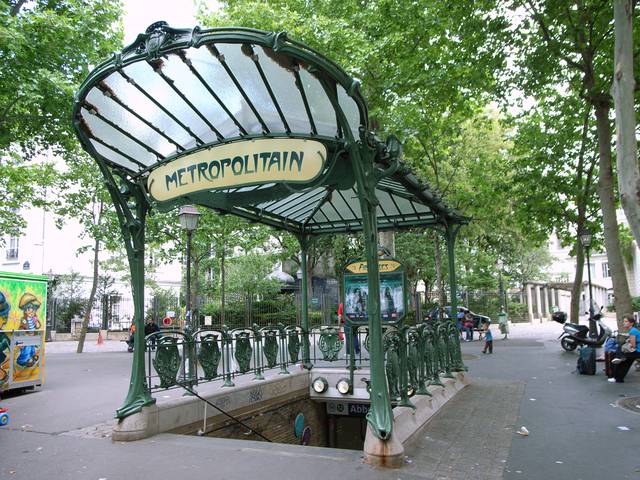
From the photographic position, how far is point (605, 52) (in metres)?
13.9

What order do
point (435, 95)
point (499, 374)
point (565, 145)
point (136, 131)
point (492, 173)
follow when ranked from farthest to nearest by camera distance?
point (492, 173) → point (565, 145) → point (435, 95) → point (499, 374) → point (136, 131)

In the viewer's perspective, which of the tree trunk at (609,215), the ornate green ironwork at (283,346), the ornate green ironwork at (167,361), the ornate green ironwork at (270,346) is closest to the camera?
the ornate green ironwork at (167,361)

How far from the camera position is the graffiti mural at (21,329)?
9812mm

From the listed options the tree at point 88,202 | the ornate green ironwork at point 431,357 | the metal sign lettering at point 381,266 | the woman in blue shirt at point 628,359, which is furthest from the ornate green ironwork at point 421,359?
the tree at point 88,202

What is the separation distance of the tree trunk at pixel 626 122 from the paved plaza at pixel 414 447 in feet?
9.79

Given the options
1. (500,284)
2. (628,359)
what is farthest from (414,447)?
(500,284)

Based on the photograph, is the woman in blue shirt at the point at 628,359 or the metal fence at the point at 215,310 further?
the metal fence at the point at 215,310

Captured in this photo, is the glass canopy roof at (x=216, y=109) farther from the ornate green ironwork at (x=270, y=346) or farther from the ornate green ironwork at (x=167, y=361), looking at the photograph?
the ornate green ironwork at (x=270, y=346)

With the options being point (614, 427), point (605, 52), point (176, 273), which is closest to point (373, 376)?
point (614, 427)

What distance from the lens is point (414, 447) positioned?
588 cm

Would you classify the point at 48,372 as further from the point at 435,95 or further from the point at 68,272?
the point at 68,272

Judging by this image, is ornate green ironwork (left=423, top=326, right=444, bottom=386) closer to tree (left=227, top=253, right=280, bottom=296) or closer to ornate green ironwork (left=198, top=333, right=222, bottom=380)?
ornate green ironwork (left=198, top=333, right=222, bottom=380)

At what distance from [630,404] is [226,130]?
8.31m

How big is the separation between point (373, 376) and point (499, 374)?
342 inches
